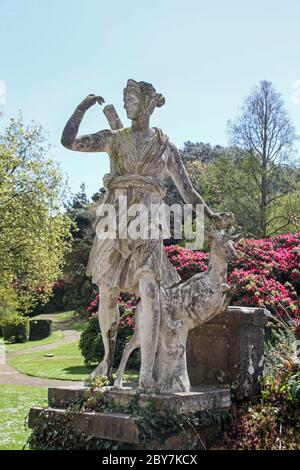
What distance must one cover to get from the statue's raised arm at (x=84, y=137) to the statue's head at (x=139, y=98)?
0.26m

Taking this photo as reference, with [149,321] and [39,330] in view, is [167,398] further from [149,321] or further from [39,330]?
[39,330]

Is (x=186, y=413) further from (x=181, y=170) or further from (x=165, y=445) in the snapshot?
(x=181, y=170)

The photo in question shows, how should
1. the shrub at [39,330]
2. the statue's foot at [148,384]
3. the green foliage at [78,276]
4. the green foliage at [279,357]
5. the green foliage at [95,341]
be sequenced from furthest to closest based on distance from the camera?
the green foliage at [78,276]
the shrub at [39,330]
the green foliage at [95,341]
the green foliage at [279,357]
the statue's foot at [148,384]

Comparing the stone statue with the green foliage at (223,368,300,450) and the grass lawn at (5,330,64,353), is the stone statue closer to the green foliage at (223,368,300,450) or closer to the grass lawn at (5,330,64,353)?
the green foliage at (223,368,300,450)

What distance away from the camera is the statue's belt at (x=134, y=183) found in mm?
4453

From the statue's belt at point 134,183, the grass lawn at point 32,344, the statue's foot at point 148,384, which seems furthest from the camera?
the grass lawn at point 32,344

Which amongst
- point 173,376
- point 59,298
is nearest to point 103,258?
point 173,376

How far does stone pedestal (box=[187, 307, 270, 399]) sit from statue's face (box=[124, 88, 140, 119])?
199 centimetres

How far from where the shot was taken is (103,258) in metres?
4.50

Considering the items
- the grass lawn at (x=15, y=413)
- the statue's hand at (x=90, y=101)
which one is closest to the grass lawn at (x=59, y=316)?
the grass lawn at (x=15, y=413)

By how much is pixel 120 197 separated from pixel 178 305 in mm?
1028

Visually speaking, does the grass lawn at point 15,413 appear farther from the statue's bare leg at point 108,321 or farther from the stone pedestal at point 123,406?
the statue's bare leg at point 108,321

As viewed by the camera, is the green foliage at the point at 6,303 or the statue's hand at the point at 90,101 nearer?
the statue's hand at the point at 90,101
